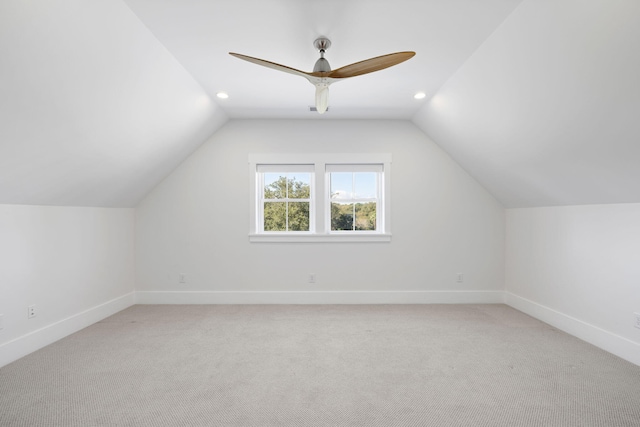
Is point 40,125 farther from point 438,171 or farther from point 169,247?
point 438,171

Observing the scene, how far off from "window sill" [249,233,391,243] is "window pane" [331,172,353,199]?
569 millimetres

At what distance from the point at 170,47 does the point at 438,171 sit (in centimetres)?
339

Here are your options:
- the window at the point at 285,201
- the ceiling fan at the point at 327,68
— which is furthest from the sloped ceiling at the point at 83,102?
the window at the point at 285,201

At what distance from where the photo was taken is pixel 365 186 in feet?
14.6

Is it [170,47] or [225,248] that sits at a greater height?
[170,47]

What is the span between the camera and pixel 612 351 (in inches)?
108

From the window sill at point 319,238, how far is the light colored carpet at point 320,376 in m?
1.09

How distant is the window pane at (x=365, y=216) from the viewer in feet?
14.6

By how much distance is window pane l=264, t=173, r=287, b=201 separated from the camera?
4.43 m

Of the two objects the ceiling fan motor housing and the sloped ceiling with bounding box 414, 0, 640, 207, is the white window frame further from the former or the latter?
the ceiling fan motor housing

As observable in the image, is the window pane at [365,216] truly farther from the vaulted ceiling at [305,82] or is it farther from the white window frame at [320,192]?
the vaulted ceiling at [305,82]

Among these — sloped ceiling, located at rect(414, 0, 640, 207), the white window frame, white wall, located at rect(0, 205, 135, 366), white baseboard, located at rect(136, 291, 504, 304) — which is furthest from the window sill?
white wall, located at rect(0, 205, 135, 366)

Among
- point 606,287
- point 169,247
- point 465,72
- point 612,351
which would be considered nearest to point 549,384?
point 612,351

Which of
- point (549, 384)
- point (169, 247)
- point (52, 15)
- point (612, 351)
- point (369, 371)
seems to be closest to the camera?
point (52, 15)
